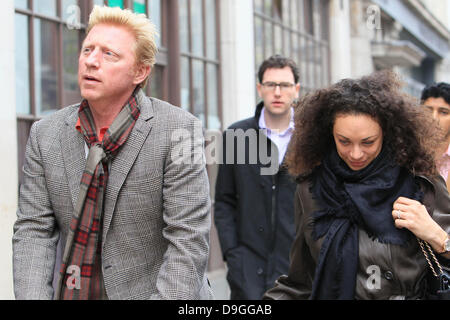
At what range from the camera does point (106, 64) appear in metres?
2.94

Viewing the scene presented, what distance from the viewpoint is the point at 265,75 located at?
18.5ft

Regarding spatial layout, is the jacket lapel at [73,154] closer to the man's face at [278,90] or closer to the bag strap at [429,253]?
the bag strap at [429,253]

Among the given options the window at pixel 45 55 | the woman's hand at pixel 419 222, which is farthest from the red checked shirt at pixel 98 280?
the window at pixel 45 55

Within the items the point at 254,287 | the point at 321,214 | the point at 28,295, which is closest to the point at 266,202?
the point at 254,287

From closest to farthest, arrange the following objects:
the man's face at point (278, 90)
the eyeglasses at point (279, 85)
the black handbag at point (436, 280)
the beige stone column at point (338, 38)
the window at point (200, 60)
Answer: the black handbag at point (436, 280) → the man's face at point (278, 90) → the eyeglasses at point (279, 85) → the window at point (200, 60) → the beige stone column at point (338, 38)

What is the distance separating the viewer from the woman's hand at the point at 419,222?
9.71 ft

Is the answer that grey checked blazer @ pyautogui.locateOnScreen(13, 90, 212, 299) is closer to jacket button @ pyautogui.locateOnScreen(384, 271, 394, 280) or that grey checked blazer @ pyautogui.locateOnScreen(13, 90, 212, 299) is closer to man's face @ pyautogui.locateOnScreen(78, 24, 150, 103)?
man's face @ pyautogui.locateOnScreen(78, 24, 150, 103)

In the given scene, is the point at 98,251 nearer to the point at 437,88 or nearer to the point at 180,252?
the point at 180,252

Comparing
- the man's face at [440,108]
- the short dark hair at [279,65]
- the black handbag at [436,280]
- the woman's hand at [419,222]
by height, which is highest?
the short dark hair at [279,65]

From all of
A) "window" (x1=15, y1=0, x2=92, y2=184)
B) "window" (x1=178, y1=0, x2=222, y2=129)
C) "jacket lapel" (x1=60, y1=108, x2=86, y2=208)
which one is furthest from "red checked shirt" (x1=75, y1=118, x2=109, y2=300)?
"window" (x1=178, y1=0, x2=222, y2=129)

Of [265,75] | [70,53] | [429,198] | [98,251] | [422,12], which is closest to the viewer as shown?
[98,251]

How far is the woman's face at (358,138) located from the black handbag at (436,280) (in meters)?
0.43
